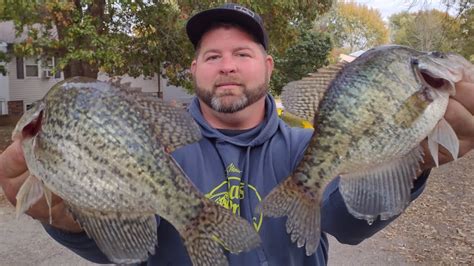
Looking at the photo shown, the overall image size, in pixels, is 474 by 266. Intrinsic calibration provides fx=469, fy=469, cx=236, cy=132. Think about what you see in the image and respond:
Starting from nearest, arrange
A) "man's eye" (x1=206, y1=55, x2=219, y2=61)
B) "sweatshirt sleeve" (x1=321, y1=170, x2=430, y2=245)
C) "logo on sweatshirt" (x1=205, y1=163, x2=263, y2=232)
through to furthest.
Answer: "sweatshirt sleeve" (x1=321, y1=170, x2=430, y2=245) → "logo on sweatshirt" (x1=205, y1=163, x2=263, y2=232) → "man's eye" (x1=206, y1=55, x2=219, y2=61)

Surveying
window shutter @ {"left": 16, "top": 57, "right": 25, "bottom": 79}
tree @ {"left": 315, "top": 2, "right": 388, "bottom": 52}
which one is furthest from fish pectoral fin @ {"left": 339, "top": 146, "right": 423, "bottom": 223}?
tree @ {"left": 315, "top": 2, "right": 388, "bottom": 52}

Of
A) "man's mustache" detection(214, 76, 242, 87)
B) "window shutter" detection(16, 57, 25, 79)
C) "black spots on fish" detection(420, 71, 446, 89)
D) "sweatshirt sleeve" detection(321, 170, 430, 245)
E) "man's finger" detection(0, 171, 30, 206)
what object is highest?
"black spots on fish" detection(420, 71, 446, 89)

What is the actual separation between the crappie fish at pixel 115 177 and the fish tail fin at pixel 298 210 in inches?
6.2

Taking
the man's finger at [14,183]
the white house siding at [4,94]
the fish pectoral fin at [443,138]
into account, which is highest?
the fish pectoral fin at [443,138]

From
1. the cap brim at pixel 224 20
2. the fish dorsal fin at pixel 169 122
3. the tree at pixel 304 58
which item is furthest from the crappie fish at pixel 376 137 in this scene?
the tree at pixel 304 58

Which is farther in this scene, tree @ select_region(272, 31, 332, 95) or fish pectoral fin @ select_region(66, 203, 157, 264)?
tree @ select_region(272, 31, 332, 95)

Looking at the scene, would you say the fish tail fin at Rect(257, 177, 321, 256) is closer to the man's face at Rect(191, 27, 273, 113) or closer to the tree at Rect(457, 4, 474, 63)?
the man's face at Rect(191, 27, 273, 113)

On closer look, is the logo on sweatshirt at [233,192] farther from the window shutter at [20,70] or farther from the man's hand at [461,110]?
the window shutter at [20,70]

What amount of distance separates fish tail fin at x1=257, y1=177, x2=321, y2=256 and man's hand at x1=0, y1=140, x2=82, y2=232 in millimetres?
930

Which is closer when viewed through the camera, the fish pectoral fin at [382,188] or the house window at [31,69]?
the fish pectoral fin at [382,188]

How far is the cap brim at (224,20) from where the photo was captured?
2.78 metres

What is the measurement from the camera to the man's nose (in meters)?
2.66

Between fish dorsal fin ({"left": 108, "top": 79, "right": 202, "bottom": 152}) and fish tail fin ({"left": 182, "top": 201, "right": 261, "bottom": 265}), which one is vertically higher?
fish dorsal fin ({"left": 108, "top": 79, "right": 202, "bottom": 152})

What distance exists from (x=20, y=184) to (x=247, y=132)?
128cm
